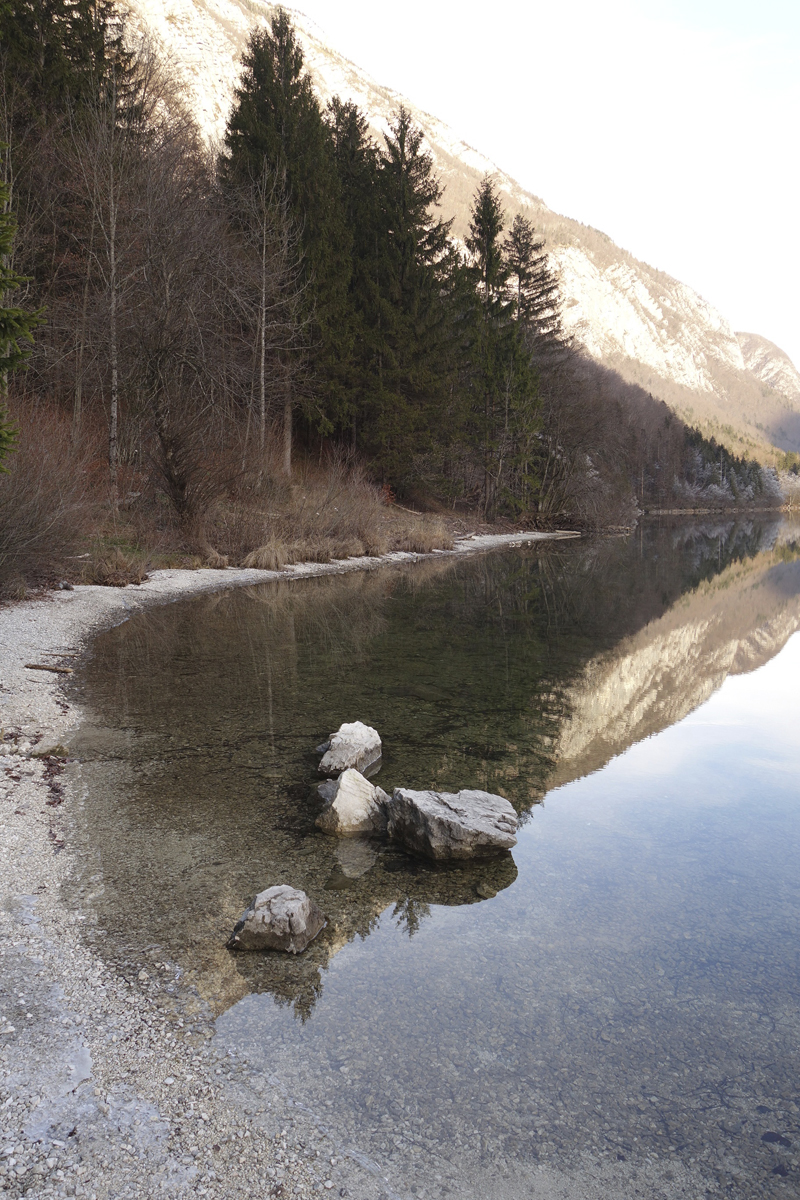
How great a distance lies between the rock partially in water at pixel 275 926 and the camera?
3.30m

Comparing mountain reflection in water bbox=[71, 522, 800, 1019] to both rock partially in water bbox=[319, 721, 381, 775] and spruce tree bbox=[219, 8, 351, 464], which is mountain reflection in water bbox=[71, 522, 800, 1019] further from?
spruce tree bbox=[219, 8, 351, 464]

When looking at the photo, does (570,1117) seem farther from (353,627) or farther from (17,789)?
(353,627)

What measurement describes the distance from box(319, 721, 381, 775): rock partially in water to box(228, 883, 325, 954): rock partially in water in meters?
1.85

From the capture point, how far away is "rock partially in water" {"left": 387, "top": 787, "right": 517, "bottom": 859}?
14.0 feet

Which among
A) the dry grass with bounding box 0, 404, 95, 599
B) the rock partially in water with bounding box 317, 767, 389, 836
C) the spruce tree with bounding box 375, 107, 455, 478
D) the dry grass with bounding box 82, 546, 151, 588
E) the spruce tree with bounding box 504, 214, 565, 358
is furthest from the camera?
the spruce tree with bounding box 504, 214, 565, 358

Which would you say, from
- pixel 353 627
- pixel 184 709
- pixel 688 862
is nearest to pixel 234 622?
pixel 353 627

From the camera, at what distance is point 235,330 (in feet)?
81.6

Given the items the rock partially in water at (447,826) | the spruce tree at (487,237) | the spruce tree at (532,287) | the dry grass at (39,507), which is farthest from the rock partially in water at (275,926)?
the spruce tree at (532,287)

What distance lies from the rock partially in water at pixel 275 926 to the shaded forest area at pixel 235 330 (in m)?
3.62

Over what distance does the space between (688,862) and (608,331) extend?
194m

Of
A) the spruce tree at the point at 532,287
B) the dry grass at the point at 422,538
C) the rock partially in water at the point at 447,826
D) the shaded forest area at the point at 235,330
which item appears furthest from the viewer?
the spruce tree at the point at 532,287

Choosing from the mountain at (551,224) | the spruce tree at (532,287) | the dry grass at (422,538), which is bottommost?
the dry grass at (422,538)

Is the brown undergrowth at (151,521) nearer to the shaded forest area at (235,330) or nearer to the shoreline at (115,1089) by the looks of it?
the shaded forest area at (235,330)

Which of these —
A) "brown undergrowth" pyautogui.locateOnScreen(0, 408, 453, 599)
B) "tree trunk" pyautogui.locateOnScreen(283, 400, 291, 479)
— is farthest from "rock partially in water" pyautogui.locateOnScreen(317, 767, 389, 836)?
"tree trunk" pyautogui.locateOnScreen(283, 400, 291, 479)
